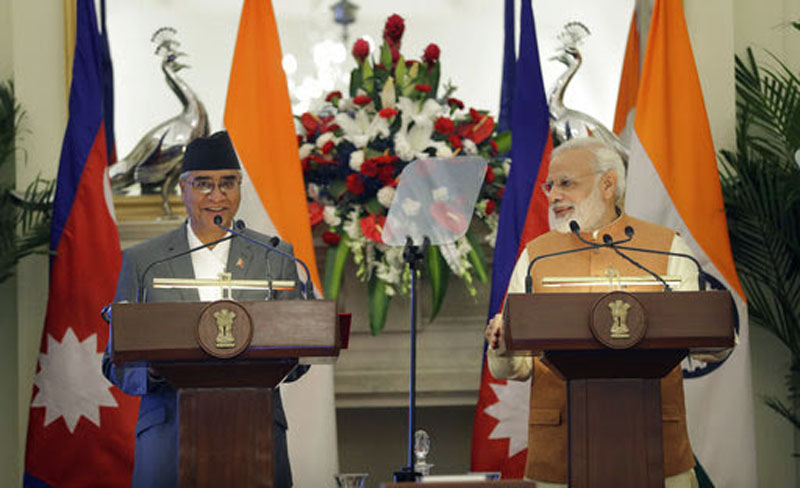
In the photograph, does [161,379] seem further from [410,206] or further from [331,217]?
[331,217]

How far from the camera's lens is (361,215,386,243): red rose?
4.85 metres

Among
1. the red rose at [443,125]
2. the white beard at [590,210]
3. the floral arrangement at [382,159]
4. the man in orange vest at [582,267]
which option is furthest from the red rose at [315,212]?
the white beard at [590,210]

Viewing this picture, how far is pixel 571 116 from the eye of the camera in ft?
17.8

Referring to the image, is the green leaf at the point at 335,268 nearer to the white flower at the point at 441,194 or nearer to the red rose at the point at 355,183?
the red rose at the point at 355,183

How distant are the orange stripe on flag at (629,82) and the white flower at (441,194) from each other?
245 cm

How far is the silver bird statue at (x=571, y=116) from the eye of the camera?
530 cm

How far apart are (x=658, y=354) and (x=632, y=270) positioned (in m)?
0.51

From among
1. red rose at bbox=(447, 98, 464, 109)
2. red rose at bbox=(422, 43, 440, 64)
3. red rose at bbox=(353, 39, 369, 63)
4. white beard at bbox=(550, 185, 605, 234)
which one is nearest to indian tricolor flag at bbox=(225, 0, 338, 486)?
red rose at bbox=(353, 39, 369, 63)

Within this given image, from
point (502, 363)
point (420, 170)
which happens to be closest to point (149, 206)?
point (420, 170)

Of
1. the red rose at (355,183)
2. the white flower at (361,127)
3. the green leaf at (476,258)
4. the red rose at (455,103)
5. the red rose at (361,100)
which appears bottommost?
the green leaf at (476,258)

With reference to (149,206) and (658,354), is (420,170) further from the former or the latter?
(149,206)

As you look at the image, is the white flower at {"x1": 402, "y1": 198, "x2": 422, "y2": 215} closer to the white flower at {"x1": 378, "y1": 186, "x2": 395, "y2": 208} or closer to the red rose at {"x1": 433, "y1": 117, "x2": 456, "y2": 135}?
the white flower at {"x1": 378, "y1": 186, "x2": 395, "y2": 208}

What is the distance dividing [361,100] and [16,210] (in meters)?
1.53

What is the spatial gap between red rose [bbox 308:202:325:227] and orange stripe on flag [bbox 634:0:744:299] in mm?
1379
